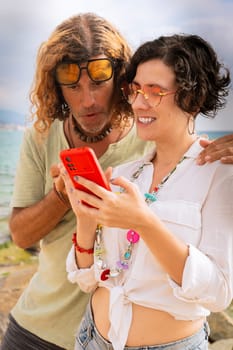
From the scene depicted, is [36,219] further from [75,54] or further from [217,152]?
[217,152]

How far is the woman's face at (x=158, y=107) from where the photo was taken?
3.88 ft

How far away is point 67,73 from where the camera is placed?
60.3 inches

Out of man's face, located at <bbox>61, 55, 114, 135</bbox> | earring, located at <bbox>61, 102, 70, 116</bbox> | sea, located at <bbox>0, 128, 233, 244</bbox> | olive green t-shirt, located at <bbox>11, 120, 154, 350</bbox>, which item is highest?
man's face, located at <bbox>61, 55, 114, 135</bbox>

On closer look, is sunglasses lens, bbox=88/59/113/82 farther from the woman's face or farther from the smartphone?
the smartphone

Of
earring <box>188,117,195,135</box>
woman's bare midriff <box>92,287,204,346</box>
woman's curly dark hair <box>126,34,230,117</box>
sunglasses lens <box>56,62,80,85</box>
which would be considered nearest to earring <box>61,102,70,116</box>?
sunglasses lens <box>56,62,80,85</box>

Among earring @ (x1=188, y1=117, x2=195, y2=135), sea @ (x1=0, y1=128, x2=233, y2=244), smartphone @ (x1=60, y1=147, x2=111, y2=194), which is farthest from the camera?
sea @ (x1=0, y1=128, x2=233, y2=244)

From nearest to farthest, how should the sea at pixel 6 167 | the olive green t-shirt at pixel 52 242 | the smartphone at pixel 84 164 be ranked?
the smartphone at pixel 84 164 → the olive green t-shirt at pixel 52 242 → the sea at pixel 6 167

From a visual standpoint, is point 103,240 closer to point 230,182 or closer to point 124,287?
point 124,287

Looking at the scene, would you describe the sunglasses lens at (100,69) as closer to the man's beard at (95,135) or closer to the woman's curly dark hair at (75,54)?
the woman's curly dark hair at (75,54)

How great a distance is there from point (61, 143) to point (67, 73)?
0.80 ft

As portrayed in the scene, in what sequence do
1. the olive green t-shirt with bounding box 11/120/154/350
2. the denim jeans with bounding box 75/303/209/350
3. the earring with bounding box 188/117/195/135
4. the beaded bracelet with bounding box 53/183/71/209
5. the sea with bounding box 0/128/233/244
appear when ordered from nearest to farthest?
the denim jeans with bounding box 75/303/209/350 < the earring with bounding box 188/117/195/135 < the beaded bracelet with bounding box 53/183/71/209 < the olive green t-shirt with bounding box 11/120/154/350 < the sea with bounding box 0/128/233/244

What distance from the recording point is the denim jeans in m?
1.11

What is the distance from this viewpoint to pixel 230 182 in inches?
42.8

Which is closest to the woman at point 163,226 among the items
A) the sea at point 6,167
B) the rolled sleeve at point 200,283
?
the rolled sleeve at point 200,283
